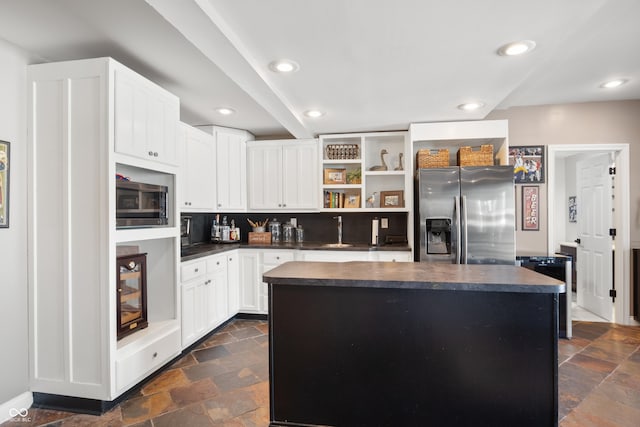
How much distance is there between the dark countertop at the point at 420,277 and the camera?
1643mm

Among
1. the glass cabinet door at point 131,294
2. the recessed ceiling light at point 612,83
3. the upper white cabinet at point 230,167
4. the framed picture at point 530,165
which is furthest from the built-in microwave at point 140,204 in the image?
→ the recessed ceiling light at point 612,83

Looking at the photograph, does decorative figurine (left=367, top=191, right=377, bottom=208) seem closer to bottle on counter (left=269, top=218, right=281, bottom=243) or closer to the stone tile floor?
bottle on counter (left=269, top=218, right=281, bottom=243)

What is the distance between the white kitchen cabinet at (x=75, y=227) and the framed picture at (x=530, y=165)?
4.11 meters

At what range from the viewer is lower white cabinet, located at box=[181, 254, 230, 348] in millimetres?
3004

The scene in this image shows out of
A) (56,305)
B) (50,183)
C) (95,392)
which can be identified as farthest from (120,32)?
(95,392)

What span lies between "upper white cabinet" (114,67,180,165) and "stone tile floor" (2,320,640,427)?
1744 millimetres

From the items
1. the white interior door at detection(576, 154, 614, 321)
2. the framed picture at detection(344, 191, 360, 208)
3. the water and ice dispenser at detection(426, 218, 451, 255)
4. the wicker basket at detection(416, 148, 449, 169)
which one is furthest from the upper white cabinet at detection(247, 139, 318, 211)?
the white interior door at detection(576, 154, 614, 321)

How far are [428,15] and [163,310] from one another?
2.95m

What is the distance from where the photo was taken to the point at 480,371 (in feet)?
5.62

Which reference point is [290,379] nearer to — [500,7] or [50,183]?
[50,183]

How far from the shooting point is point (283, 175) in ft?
14.3

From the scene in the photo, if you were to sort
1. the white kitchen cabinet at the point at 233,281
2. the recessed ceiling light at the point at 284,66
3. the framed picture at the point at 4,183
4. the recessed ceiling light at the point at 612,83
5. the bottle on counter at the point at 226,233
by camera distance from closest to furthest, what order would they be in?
the framed picture at the point at 4,183 < the recessed ceiling light at the point at 284,66 < the recessed ceiling light at the point at 612,83 < the white kitchen cabinet at the point at 233,281 < the bottle on counter at the point at 226,233

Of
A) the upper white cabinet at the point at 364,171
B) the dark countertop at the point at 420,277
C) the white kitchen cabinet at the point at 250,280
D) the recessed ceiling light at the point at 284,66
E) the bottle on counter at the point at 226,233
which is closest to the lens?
the dark countertop at the point at 420,277

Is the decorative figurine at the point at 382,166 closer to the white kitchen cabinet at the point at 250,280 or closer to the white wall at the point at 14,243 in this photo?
the white kitchen cabinet at the point at 250,280
